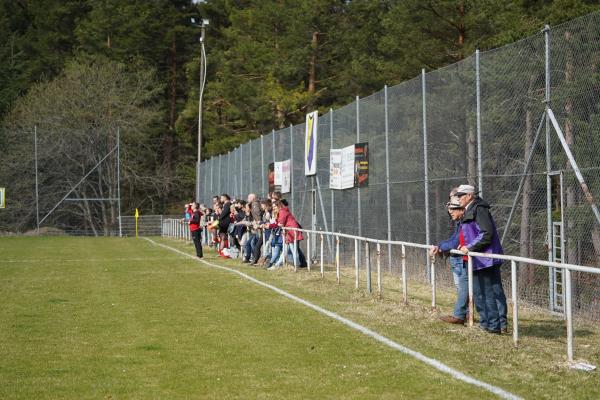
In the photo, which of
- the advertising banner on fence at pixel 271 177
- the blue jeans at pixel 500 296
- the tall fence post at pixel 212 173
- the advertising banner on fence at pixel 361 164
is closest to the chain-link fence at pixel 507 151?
the advertising banner on fence at pixel 361 164

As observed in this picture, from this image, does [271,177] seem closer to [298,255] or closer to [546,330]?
[298,255]

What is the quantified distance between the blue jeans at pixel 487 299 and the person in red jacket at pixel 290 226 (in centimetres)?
1079

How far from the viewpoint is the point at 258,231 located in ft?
89.9

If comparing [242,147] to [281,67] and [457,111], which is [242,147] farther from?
[457,111]

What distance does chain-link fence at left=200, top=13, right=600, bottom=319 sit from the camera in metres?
13.9

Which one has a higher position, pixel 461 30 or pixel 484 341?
pixel 461 30

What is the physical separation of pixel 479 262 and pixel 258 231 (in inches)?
599

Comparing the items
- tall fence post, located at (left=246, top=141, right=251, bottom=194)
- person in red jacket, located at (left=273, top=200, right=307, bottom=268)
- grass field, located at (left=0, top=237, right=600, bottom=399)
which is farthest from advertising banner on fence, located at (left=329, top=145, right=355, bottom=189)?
tall fence post, located at (left=246, top=141, right=251, bottom=194)

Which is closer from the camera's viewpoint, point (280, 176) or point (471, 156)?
point (471, 156)

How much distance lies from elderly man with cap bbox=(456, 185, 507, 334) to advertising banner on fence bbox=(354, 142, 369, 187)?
36.4 feet

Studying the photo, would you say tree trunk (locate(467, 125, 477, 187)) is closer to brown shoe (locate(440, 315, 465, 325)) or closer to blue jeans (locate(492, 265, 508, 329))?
brown shoe (locate(440, 315, 465, 325))

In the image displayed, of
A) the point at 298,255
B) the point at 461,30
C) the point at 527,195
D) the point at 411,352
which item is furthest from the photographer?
the point at 461,30

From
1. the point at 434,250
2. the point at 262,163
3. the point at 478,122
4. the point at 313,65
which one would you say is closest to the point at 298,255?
the point at 478,122

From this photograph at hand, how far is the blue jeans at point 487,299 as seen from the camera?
12336 mm
